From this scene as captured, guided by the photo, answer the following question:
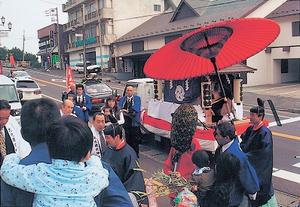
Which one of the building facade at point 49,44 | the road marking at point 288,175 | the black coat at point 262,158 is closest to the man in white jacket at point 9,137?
the black coat at point 262,158

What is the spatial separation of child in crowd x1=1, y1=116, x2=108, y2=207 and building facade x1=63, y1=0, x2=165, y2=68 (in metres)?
39.3

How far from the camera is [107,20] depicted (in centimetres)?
4300

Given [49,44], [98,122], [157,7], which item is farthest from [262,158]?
[49,44]

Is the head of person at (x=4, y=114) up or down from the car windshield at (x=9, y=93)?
up

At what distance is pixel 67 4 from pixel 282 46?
39621mm

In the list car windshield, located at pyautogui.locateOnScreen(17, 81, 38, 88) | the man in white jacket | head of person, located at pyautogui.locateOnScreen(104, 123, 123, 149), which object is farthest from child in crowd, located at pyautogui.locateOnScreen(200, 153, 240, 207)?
car windshield, located at pyautogui.locateOnScreen(17, 81, 38, 88)

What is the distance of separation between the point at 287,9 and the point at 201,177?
2438cm

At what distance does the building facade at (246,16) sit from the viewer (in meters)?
24.2

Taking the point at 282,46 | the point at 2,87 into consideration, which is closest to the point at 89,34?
the point at 282,46

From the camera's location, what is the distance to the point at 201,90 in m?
7.46

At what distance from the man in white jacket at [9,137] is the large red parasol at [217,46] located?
1966 mm

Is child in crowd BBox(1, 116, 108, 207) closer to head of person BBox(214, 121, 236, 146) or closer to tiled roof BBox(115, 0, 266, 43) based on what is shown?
head of person BBox(214, 121, 236, 146)

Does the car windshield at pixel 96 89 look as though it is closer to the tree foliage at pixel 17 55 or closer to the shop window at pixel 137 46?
the shop window at pixel 137 46

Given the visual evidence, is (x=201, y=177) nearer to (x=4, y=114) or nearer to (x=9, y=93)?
(x=4, y=114)
